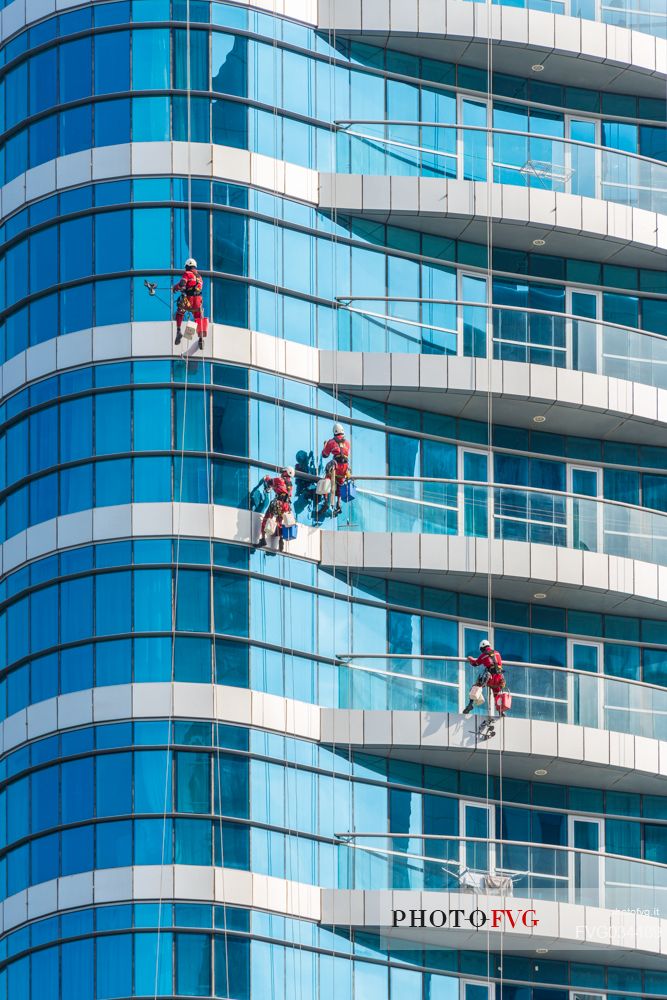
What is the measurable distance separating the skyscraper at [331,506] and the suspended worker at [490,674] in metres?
0.31

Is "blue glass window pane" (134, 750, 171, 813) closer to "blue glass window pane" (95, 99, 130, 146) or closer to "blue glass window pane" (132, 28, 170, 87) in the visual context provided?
"blue glass window pane" (95, 99, 130, 146)

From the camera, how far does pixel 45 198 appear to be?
76938mm

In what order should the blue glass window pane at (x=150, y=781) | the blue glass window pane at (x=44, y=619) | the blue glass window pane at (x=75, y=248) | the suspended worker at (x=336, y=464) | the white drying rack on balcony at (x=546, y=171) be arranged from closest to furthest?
the blue glass window pane at (x=150, y=781) < the blue glass window pane at (x=44, y=619) < the suspended worker at (x=336, y=464) < the blue glass window pane at (x=75, y=248) < the white drying rack on balcony at (x=546, y=171)

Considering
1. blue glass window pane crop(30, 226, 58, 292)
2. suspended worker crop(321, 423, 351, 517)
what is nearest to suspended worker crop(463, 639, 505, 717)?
A: suspended worker crop(321, 423, 351, 517)

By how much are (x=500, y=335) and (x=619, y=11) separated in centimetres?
902

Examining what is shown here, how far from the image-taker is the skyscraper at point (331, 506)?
72812 mm

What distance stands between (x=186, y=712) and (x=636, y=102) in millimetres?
20103

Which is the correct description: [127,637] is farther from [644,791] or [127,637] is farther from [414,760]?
[644,791]

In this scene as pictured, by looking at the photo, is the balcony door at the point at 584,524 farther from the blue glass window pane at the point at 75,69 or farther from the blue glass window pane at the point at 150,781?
the blue glass window pane at the point at 75,69

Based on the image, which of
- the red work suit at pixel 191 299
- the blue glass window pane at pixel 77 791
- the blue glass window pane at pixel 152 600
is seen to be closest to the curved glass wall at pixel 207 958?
the blue glass window pane at pixel 77 791

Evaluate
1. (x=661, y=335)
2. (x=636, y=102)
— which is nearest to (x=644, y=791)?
(x=661, y=335)

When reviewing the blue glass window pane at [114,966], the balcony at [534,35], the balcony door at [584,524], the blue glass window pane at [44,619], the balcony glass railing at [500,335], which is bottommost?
the blue glass window pane at [114,966]

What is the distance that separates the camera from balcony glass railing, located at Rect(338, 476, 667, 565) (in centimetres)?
7619

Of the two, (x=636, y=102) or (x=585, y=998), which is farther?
(x=636, y=102)
